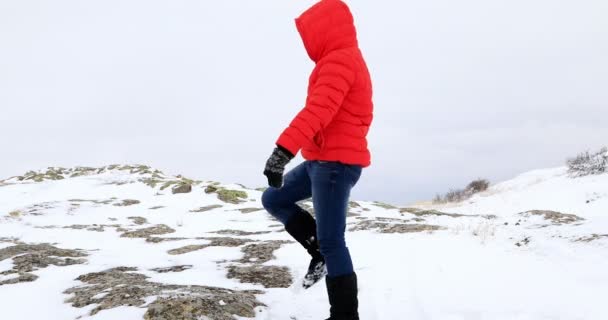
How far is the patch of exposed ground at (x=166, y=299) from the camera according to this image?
9.48 feet

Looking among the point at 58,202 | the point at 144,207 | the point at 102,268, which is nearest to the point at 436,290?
the point at 102,268

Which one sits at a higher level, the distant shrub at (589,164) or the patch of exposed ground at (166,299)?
the distant shrub at (589,164)

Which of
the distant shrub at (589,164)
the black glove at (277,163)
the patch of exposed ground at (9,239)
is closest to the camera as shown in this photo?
the black glove at (277,163)

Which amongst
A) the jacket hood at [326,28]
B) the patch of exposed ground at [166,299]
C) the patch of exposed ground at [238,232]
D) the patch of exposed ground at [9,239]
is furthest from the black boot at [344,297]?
the patch of exposed ground at [9,239]

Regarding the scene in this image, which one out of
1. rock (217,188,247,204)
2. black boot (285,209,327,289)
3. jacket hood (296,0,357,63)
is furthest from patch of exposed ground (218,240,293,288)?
rock (217,188,247,204)

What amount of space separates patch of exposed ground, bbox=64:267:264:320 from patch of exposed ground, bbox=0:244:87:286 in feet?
2.71

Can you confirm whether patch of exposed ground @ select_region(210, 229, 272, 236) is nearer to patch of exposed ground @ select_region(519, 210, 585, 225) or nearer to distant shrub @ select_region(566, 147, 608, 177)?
patch of exposed ground @ select_region(519, 210, 585, 225)

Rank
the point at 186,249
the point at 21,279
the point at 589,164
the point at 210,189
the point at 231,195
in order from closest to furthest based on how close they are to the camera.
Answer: the point at 21,279 → the point at 186,249 → the point at 231,195 → the point at 210,189 → the point at 589,164

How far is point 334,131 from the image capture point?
9.32 feet

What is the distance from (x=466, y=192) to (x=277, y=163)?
2652 centimetres

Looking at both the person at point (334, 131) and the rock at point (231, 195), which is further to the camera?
the rock at point (231, 195)

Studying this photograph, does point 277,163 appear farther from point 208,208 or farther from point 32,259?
point 208,208

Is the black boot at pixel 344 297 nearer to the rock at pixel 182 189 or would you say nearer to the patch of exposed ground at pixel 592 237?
the patch of exposed ground at pixel 592 237

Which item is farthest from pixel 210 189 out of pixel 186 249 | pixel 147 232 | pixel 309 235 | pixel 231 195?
pixel 309 235
